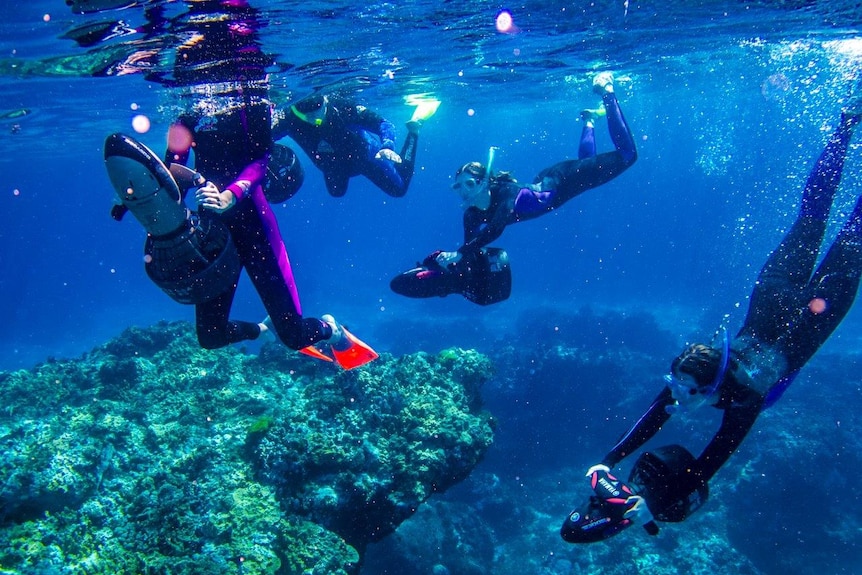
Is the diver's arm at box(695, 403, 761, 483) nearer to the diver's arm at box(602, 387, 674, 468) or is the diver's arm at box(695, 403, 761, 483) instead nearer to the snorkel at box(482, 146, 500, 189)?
the diver's arm at box(602, 387, 674, 468)

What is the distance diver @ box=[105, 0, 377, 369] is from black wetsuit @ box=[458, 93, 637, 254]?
2.18 m

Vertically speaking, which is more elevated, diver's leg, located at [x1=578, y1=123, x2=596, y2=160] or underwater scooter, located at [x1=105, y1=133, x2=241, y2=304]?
underwater scooter, located at [x1=105, y1=133, x2=241, y2=304]

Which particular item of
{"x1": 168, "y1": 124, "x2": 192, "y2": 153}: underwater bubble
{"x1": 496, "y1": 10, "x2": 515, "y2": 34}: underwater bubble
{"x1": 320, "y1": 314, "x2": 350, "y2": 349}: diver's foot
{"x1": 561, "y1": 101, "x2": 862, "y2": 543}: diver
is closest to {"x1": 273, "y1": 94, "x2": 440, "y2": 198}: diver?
{"x1": 320, "y1": 314, "x2": 350, "y2": 349}: diver's foot

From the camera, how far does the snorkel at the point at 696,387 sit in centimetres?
355

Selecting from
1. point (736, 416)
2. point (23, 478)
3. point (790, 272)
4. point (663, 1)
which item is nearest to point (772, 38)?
point (663, 1)

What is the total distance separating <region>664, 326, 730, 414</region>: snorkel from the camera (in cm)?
355

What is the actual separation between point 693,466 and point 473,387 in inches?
247

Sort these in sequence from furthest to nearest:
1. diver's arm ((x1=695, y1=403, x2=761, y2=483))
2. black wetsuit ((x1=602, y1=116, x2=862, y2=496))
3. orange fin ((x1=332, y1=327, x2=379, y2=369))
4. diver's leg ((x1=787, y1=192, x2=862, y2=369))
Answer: orange fin ((x1=332, y1=327, x2=379, y2=369)) → diver's leg ((x1=787, y1=192, x2=862, y2=369)) → black wetsuit ((x1=602, y1=116, x2=862, y2=496)) → diver's arm ((x1=695, y1=403, x2=761, y2=483))

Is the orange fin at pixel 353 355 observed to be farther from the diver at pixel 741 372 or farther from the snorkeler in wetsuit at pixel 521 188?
the diver at pixel 741 372

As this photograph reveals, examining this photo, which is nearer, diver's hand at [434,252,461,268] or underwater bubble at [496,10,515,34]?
diver's hand at [434,252,461,268]

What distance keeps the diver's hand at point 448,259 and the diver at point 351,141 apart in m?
3.29

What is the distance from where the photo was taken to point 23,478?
5973 mm

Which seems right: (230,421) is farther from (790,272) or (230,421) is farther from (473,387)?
(790,272)

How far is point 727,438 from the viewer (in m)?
3.54
